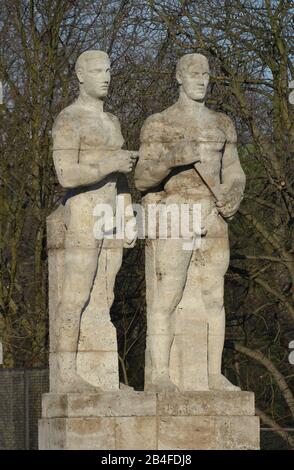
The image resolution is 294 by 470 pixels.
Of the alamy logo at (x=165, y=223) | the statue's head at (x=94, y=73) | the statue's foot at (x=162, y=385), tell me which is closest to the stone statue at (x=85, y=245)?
the statue's head at (x=94, y=73)

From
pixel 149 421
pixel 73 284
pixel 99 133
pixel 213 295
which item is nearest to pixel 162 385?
pixel 149 421

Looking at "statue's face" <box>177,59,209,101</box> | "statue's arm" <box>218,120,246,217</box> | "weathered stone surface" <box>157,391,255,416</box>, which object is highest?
"statue's face" <box>177,59,209,101</box>

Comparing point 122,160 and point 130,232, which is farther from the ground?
point 122,160

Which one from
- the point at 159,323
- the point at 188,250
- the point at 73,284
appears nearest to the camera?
the point at 73,284

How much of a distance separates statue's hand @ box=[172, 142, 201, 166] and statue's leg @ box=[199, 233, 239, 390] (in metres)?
0.74

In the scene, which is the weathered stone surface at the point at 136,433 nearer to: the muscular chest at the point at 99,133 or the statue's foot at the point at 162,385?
the statue's foot at the point at 162,385

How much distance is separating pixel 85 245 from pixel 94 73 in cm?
147

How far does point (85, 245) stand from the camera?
17.8m

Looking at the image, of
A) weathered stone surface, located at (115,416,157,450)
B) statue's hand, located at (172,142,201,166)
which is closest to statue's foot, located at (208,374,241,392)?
weathered stone surface, located at (115,416,157,450)

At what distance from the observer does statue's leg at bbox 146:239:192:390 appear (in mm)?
18047

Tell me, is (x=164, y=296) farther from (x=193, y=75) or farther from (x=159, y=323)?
(x=193, y=75)

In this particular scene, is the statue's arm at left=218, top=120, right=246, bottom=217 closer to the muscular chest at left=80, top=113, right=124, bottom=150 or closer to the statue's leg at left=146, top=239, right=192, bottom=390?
the statue's leg at left=146, top=239, right=192, bottom=390
